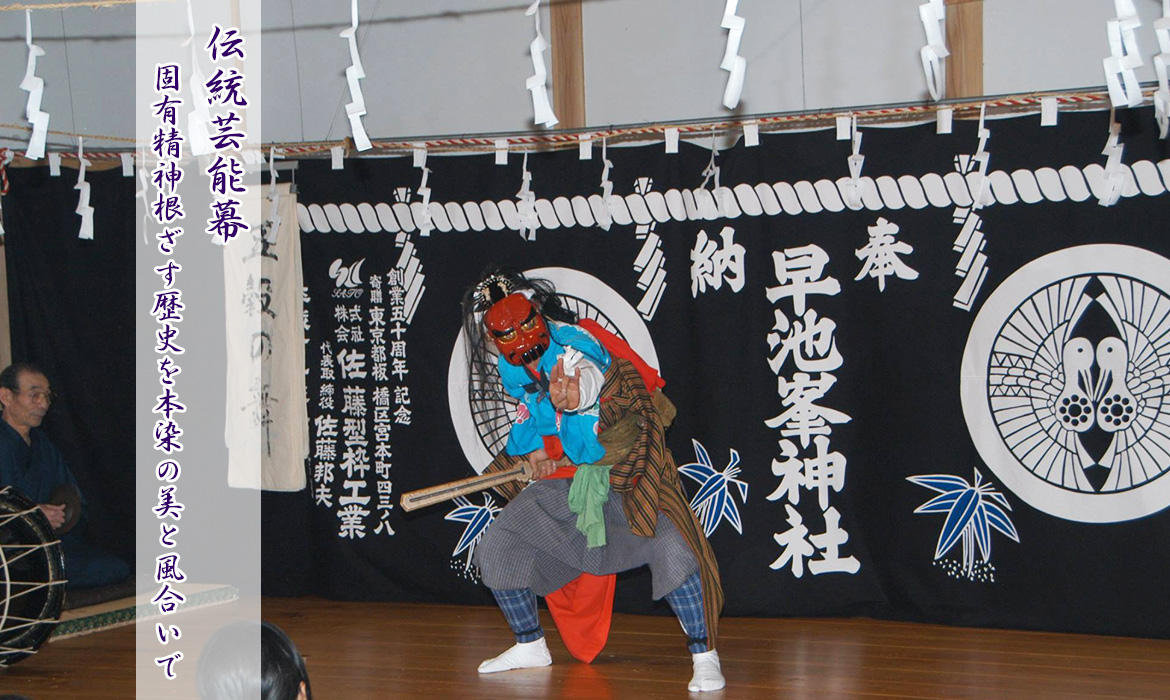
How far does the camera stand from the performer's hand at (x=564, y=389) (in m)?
3.80

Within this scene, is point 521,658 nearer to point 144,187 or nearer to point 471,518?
point 471,518

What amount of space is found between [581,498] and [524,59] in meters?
2.38

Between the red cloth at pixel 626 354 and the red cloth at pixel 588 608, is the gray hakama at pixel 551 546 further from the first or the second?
the red cloth at pixel 626 354

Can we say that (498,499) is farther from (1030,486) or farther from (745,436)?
(1030,486)

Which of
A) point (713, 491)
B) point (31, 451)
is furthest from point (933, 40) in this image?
point (31, 451)

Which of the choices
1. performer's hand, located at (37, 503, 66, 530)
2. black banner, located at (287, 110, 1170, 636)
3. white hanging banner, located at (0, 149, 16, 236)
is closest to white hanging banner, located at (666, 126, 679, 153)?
black banner, located at (287, 110, 1170, 636)

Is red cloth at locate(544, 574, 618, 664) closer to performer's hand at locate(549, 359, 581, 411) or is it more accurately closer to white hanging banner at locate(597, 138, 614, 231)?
performer's hand at locate(549, 359, 581, 411)

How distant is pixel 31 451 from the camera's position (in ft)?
15.9

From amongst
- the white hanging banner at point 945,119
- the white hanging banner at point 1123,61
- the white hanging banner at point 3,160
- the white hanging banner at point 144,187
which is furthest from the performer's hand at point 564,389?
the white hanging banner at point 3,160

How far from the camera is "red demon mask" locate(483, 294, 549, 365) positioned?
12.6ft

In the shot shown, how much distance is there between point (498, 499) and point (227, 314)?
165 cm

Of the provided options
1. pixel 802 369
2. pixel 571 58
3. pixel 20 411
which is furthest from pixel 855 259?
pixel 20 411

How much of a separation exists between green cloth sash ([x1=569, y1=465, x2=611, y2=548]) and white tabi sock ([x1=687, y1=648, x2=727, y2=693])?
513 mm

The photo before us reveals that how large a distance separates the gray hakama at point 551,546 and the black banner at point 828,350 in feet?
3.08
